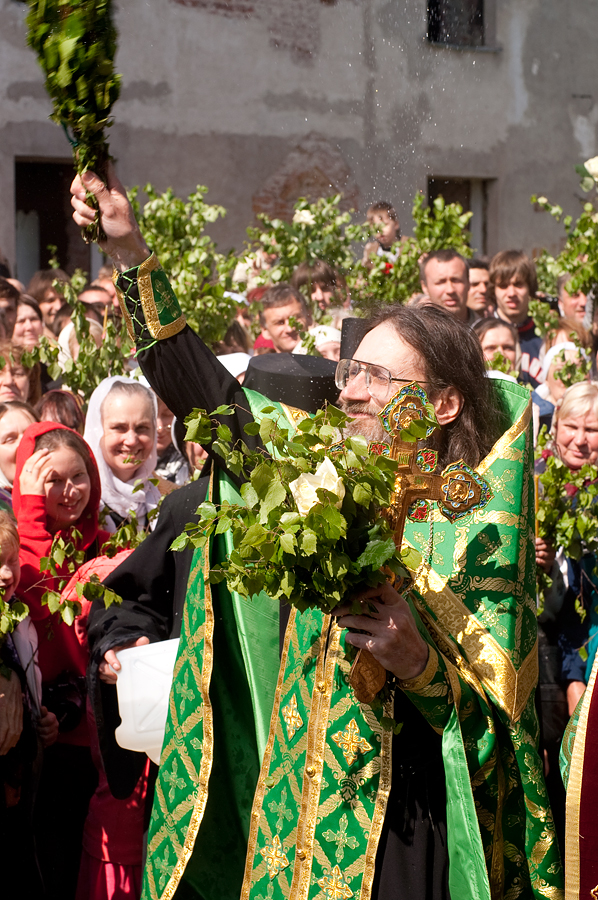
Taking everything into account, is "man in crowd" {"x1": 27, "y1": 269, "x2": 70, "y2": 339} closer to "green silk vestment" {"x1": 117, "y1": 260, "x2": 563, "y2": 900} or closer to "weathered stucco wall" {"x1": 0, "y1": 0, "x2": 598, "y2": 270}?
"weathered stucco wall" {"x1": 0, "y1": 0, "x2": 598, "y2": 270}

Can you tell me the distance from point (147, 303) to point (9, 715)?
1.41 meters

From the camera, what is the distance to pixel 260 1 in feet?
38.5

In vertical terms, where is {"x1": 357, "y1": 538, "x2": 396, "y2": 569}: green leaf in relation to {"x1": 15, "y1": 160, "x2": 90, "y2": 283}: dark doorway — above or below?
below

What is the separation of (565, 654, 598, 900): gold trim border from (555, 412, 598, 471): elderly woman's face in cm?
232

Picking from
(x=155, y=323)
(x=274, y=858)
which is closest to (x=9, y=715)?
(x=274, y=858)

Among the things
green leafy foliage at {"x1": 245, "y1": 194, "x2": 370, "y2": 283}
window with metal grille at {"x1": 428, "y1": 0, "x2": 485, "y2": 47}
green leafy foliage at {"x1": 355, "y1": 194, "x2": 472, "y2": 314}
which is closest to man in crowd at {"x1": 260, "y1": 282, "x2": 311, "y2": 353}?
green leafy foliage at {"x1": 355, "y1": 194, "x2": 472, "y2": 314}

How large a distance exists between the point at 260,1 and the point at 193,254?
723 cm

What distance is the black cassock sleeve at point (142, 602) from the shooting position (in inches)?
120

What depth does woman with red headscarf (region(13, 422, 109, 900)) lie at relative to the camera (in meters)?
3.48

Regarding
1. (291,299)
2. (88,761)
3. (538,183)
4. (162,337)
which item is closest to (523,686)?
(162,337)

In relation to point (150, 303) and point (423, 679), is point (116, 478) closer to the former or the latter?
point (150, 303)

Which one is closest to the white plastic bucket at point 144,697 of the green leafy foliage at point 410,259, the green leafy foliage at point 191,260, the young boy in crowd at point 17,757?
the young boy in crowd at point 17,757

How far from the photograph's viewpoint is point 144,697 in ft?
9.11

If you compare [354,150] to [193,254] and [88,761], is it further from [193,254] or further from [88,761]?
[88,761]
